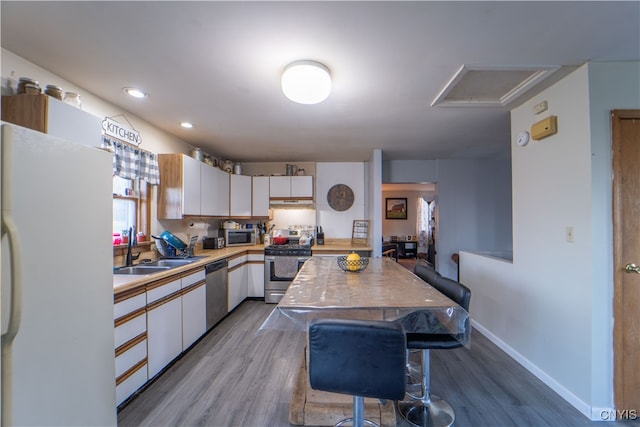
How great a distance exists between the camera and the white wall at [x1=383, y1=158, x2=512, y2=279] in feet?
15.7

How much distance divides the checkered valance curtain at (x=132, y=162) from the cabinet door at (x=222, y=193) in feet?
3.44

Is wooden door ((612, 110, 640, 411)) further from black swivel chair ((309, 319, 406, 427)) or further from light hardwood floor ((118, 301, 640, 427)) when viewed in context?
black swivel chair ((309, 319, 406, 427))

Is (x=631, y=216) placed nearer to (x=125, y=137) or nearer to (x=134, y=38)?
(x=134, y=38)

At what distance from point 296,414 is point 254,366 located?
2.72 feet

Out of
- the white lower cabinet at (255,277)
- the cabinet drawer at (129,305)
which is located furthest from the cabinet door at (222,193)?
the cabinet drawer at (129,305)

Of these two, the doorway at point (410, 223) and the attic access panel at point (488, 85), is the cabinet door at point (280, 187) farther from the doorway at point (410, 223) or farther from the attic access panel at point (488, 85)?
the doorway at point (410, 223)

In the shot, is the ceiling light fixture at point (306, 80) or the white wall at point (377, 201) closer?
the ceiling light fixture at point (306, 80)

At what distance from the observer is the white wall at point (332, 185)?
488cm

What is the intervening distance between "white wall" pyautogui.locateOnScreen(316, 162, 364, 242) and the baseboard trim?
2627mm

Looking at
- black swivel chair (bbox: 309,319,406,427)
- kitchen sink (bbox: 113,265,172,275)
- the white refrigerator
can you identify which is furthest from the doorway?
the white refrigerator

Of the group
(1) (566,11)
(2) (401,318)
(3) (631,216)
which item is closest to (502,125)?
(3) (631,216)

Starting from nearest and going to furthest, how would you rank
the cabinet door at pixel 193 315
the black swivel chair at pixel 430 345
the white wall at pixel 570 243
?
the black swivel chair at pixel 430 345 → the white wall at pixel 570 243 → the cabinet door at pixel 193 315

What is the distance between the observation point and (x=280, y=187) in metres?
4.59

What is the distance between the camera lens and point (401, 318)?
5.05ft
